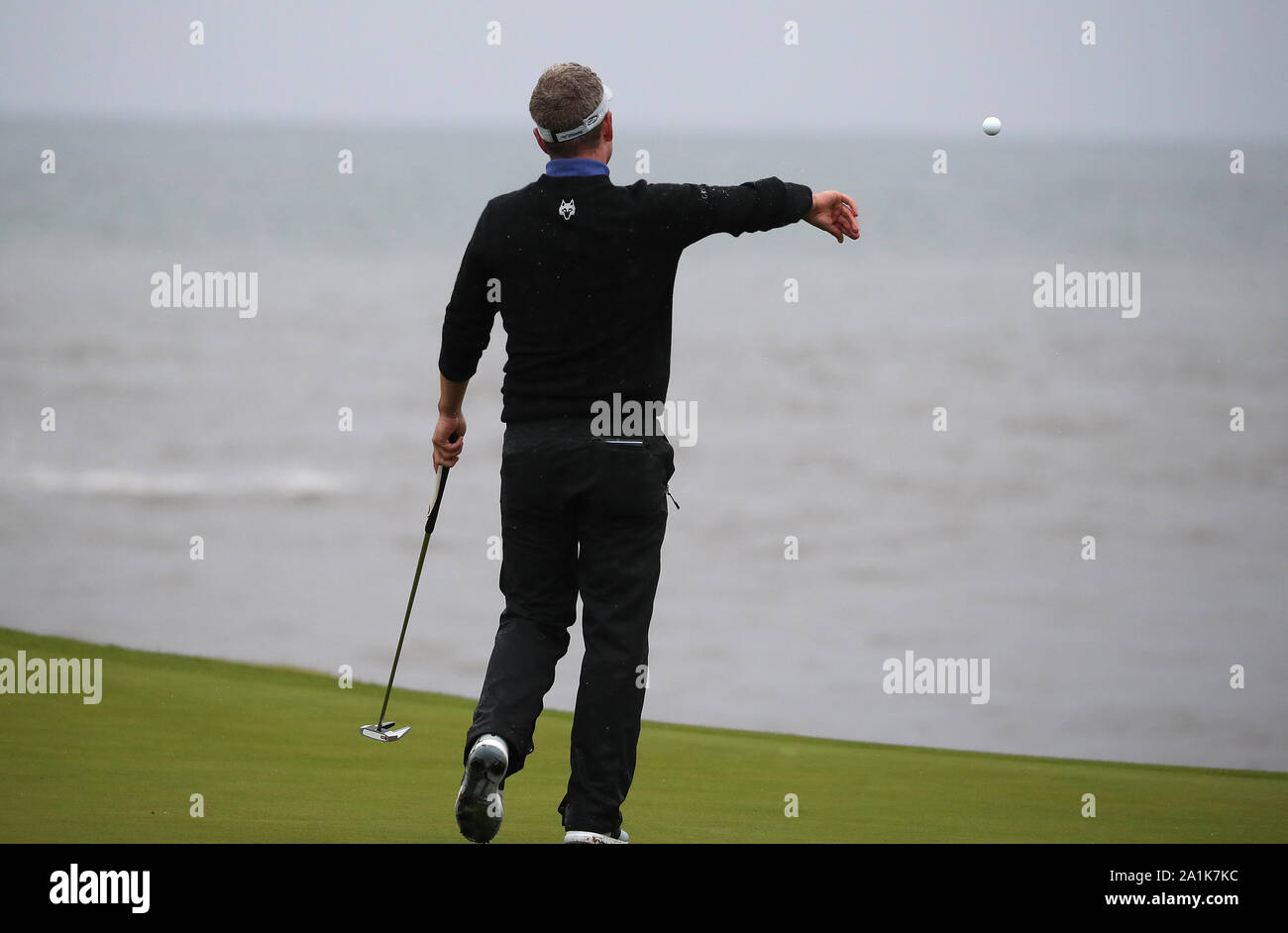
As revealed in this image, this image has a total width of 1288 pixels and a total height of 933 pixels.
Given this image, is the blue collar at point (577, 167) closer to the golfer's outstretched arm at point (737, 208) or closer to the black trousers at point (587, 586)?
the golfer's outstretched arm at point (737, 208)

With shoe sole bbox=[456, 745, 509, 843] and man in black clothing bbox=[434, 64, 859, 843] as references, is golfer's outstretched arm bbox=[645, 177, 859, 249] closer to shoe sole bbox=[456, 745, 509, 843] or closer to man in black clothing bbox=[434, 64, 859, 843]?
man in black clothing bbox=[434, 64, 859, 843]

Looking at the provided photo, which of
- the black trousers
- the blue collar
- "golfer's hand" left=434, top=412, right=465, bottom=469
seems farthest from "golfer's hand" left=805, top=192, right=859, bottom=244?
"golfer's hand" left=434, top=412, right=465, bottom=469

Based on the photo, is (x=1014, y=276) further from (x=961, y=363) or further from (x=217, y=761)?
(x=217, y=761)

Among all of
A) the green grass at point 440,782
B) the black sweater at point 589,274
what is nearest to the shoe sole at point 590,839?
the green grass at point 440,782

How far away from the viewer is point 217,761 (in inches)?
149

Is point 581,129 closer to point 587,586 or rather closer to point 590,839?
point 587,586

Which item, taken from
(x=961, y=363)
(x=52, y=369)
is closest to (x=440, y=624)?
(x=52, y=369)

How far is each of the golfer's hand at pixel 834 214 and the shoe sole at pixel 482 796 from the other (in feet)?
3.58

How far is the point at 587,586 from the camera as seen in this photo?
2961 mm

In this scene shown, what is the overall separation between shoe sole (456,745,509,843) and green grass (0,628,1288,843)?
0.26m

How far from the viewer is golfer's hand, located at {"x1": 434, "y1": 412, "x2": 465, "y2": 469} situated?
3154 millimetres

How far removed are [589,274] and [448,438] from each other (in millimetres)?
449

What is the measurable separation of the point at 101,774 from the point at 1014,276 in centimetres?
2305

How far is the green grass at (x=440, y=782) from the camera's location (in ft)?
10.3
